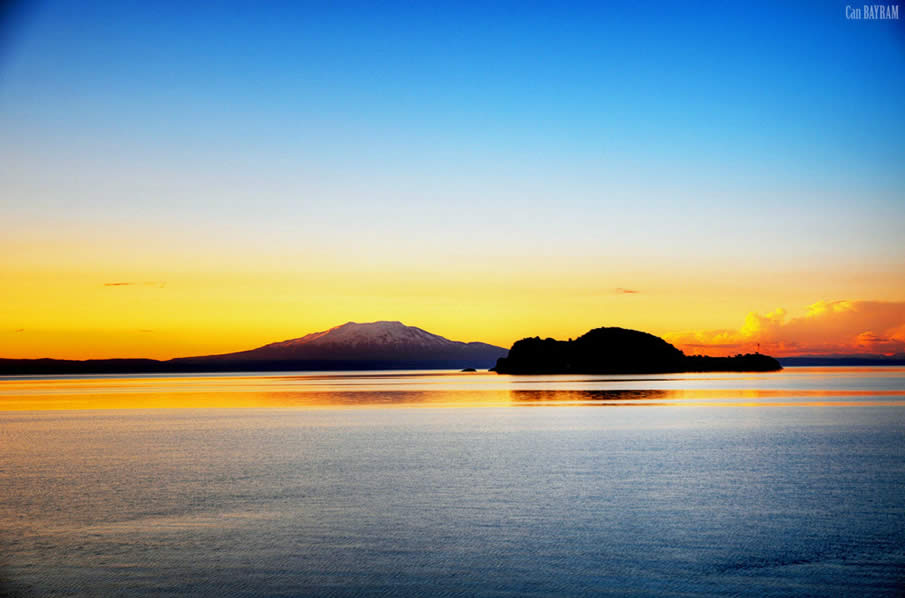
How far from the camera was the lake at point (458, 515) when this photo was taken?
13.9 m

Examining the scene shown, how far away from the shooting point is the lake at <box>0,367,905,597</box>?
1385cm

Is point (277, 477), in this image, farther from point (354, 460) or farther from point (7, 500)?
point (7, 500)

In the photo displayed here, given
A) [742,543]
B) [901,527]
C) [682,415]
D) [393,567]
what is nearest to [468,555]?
[393,567]

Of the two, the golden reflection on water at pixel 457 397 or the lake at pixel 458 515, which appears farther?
the golden reflection on water at pixel 457 397

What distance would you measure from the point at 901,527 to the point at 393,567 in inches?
445

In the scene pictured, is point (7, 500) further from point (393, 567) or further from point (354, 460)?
point (393, 567)

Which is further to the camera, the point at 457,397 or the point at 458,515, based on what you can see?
the point at 457,397

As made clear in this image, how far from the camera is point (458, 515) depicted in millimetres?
18750

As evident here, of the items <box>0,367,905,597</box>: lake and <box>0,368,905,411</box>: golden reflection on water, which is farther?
<box>0,368,905,411</box>: golden reflection on water

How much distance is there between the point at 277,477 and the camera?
25.2m

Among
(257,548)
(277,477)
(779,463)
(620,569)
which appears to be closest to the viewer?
(620,569)

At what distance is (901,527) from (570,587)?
8717 millimetres

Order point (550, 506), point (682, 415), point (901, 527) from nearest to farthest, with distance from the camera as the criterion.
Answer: point (901, 527), point (550, 506), point (682, 415)

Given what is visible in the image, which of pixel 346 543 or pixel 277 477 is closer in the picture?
pixel 346 543
